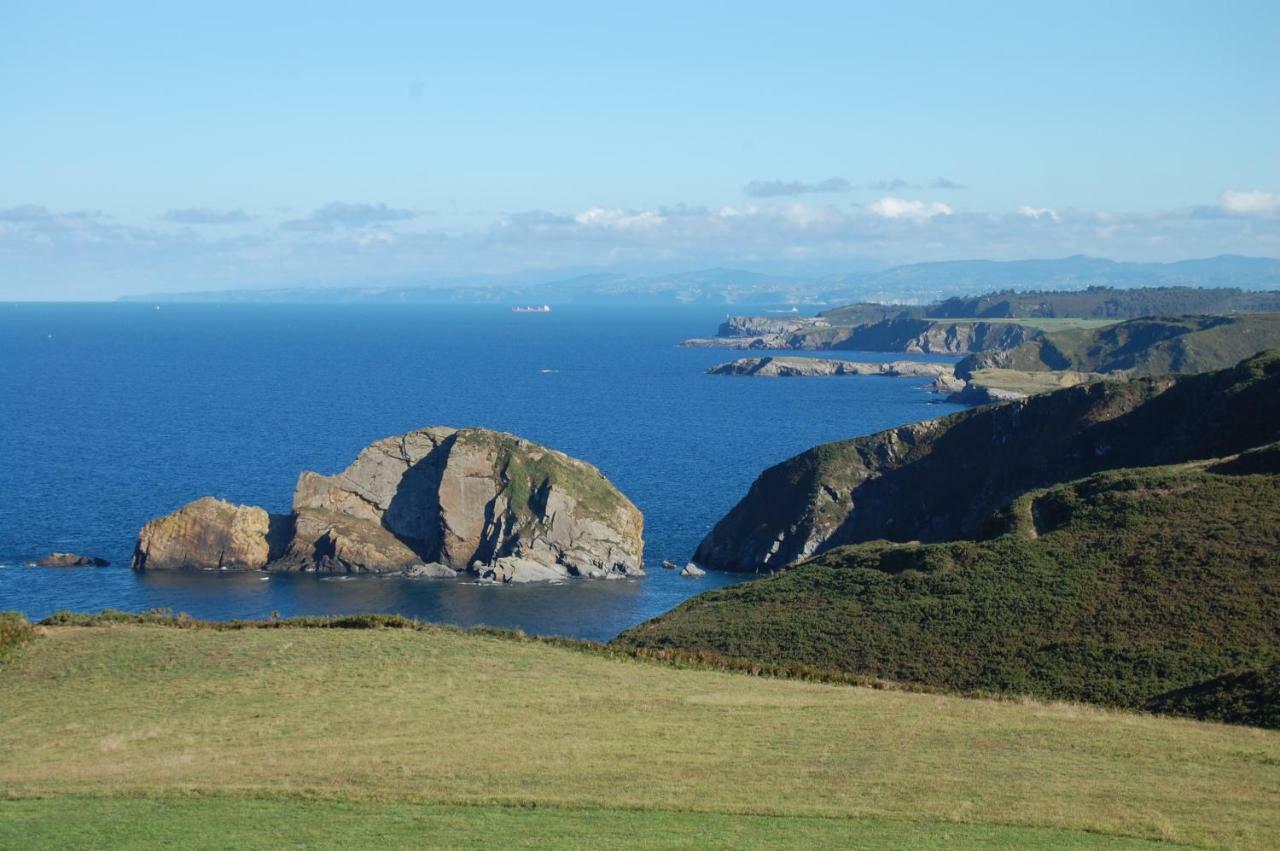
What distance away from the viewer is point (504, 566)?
82125mm

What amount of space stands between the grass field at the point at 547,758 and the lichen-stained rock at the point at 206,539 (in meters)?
36.5

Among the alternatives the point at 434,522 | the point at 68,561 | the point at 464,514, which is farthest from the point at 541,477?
the point at 68,561

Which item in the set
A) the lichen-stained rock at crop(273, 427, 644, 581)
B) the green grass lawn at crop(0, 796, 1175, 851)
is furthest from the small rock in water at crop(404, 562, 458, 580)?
the green grass lawn at crop(0, 796, 1175, 851)

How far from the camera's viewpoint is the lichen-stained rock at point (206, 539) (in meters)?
81.1

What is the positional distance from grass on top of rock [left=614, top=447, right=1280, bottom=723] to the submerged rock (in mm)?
37044

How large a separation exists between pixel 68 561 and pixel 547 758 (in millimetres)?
58079

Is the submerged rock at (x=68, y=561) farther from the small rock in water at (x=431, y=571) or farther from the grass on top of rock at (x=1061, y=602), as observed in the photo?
the grass on top of rock at (x=1061, y=602)

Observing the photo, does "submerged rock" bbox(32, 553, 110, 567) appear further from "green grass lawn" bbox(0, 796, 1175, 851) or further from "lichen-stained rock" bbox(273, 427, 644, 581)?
"green grass lawn" bbox(0, 796, 1175, 851)

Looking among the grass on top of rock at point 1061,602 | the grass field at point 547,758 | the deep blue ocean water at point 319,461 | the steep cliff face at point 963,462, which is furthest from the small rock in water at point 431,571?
the grass field at point 547,758

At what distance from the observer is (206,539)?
8256 centimetres

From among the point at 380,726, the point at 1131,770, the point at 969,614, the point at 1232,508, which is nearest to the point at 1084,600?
the point at 969,614

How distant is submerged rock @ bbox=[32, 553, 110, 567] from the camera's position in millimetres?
79312

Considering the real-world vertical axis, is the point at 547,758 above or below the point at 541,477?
above

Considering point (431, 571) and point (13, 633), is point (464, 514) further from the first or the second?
point (13, 633)
